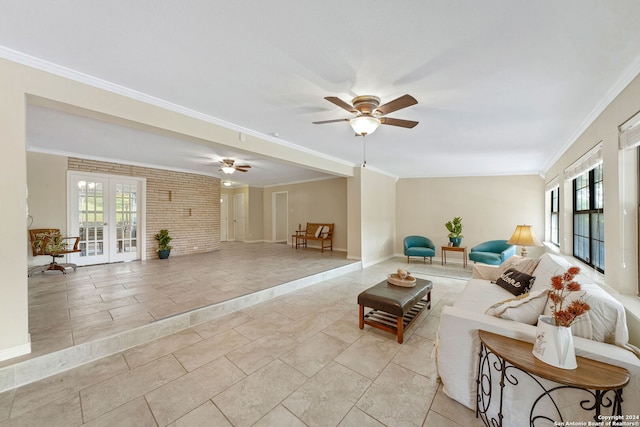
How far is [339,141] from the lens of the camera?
404 centimetres

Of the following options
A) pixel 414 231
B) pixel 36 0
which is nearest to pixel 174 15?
pixel 36 0

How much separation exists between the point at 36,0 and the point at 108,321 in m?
2.73

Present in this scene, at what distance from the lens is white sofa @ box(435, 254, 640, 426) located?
129 centimetres

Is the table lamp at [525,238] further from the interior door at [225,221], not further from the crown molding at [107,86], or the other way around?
the interior door at [225,221]

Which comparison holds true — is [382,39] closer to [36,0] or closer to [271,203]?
[36,0]

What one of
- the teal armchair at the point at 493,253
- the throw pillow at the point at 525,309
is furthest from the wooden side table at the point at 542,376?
the teal armchair at the point at 493,253

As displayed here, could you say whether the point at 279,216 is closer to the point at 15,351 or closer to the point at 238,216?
the point at 238,216

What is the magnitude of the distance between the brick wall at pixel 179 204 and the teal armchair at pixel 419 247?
18.7ft

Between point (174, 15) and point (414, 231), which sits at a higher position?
point (174, 15)

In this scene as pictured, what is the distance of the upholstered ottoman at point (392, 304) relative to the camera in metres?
2.53

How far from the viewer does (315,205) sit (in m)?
8.36

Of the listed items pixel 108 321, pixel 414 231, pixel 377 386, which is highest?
pixel 414 231

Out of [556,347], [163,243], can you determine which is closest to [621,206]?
[556,347]

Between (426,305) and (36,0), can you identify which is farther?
(426,305)
